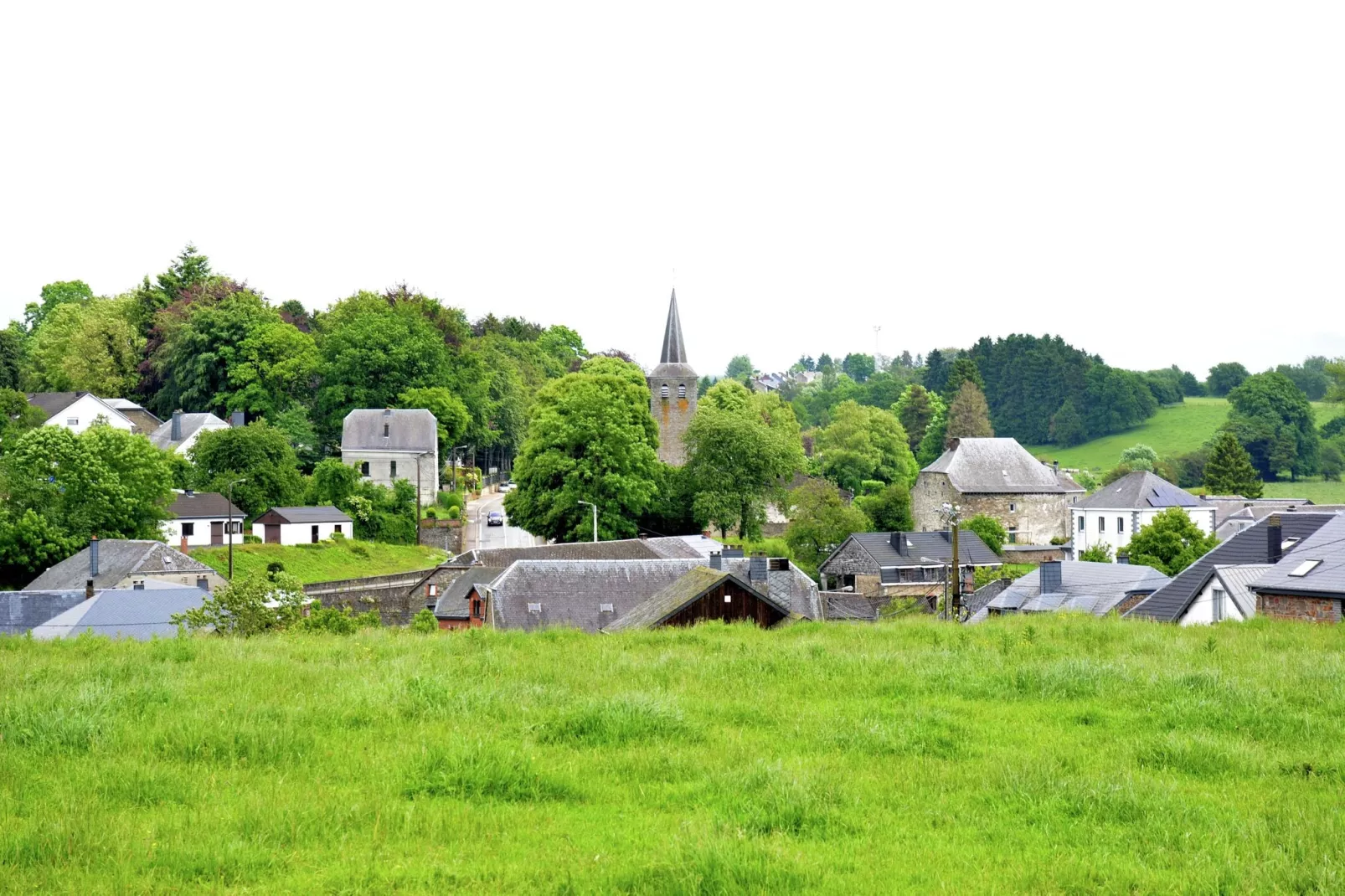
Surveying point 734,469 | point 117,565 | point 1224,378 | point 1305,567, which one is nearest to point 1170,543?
point 734,469

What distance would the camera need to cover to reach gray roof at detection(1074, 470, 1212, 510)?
7588 cm

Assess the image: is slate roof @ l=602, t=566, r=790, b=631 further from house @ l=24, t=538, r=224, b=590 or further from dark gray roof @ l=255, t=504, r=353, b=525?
dark gray roof @ l=255, t=504, r=353, b=525

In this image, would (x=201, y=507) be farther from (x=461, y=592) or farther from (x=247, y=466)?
(x=461, y=592)

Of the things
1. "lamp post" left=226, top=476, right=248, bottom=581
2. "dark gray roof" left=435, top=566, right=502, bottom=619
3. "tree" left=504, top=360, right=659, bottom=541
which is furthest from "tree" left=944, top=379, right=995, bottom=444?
"dark gray roof" left=435, top=566, right=502, bottom=619

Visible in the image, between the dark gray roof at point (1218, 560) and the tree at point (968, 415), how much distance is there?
89302 mm

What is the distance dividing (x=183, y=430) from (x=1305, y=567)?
66.2 m

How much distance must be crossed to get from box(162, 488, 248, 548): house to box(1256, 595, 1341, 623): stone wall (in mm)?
46041

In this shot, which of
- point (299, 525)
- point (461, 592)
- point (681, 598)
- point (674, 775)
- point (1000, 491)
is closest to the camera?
point (674, 775)

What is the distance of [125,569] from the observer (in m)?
45.4

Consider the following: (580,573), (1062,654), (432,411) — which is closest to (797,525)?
(432,411)

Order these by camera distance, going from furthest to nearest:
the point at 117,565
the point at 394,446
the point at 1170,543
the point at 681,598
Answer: the point at 394,446, the point at 1170,543, the point at 117,565, the point at 681,598

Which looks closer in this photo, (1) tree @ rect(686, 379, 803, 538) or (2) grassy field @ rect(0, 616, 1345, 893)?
(2) grassy field @ rect(0, 616, 1345, 893)

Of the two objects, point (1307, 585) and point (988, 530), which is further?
point (988, 530)

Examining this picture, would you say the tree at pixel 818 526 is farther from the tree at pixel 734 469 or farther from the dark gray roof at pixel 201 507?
the dark gray roof at pixel 201 507
